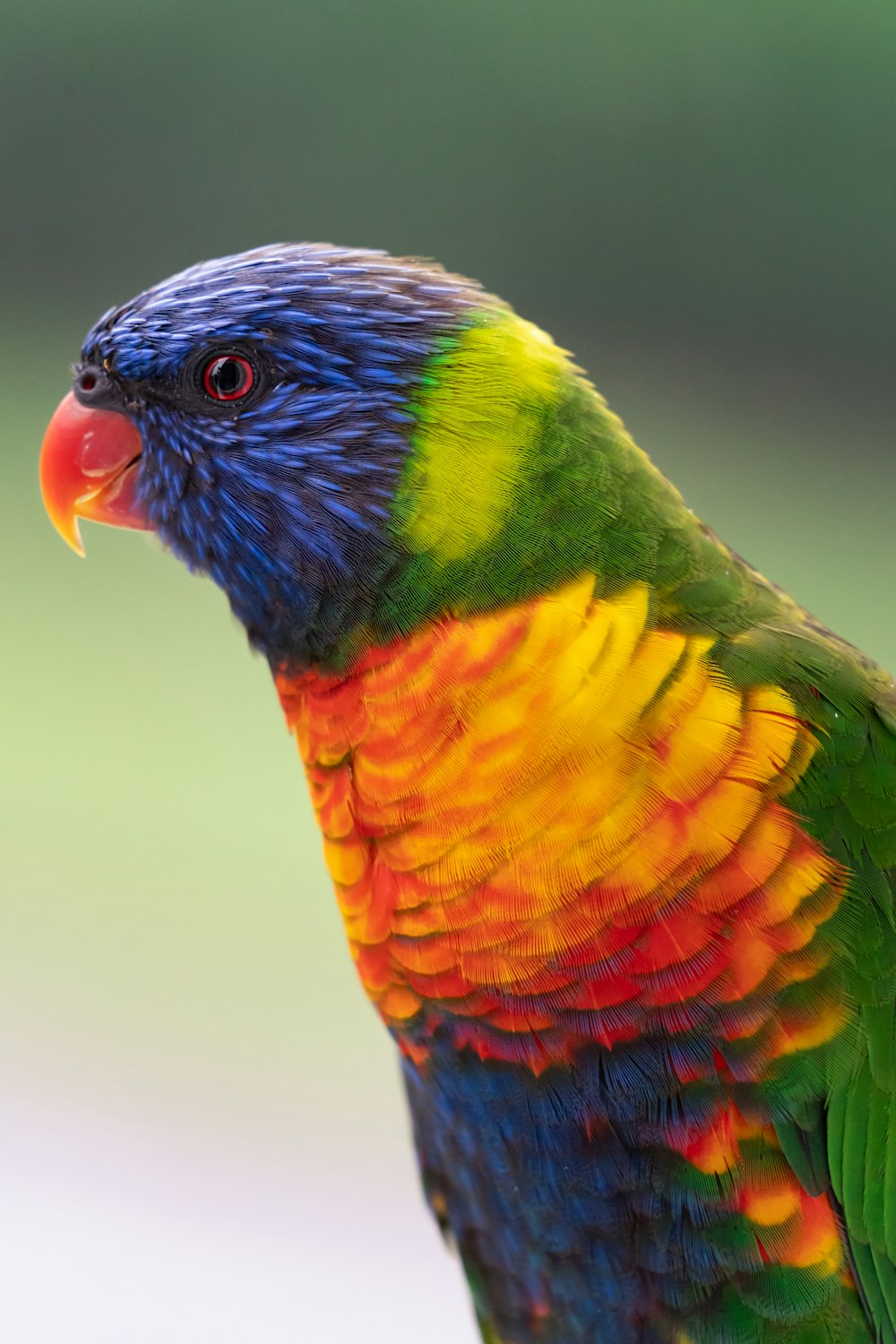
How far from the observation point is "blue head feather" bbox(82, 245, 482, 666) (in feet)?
3.74

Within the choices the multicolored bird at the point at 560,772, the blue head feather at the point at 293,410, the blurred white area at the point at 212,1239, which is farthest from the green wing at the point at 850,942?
the blurred white area at the point at 212,1239

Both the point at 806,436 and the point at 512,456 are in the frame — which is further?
the point at 806,436

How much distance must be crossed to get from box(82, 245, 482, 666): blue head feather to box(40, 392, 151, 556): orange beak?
37 mm

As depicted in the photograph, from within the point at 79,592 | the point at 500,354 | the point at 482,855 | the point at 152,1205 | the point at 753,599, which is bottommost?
the point at 152,1205

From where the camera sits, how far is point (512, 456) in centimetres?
111

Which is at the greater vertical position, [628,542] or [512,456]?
[512,456]

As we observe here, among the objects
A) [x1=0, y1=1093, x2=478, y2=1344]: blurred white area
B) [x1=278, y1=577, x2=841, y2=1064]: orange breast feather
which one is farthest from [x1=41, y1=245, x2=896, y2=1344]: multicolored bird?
[x1=0, y1=1093, x2=478, y2=1344]: blurred white area

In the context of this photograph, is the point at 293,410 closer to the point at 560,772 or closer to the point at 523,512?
the point at 523,512

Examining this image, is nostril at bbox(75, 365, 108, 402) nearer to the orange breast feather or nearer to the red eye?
the red eye

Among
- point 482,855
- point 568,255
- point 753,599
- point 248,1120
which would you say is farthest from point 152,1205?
point 568,255

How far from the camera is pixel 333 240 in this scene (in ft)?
9.25

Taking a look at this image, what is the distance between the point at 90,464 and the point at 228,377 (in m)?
0.20

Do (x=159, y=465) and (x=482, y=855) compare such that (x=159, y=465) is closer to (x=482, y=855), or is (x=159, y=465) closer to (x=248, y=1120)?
(x=482, y=855)

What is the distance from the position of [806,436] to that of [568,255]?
74 cm
